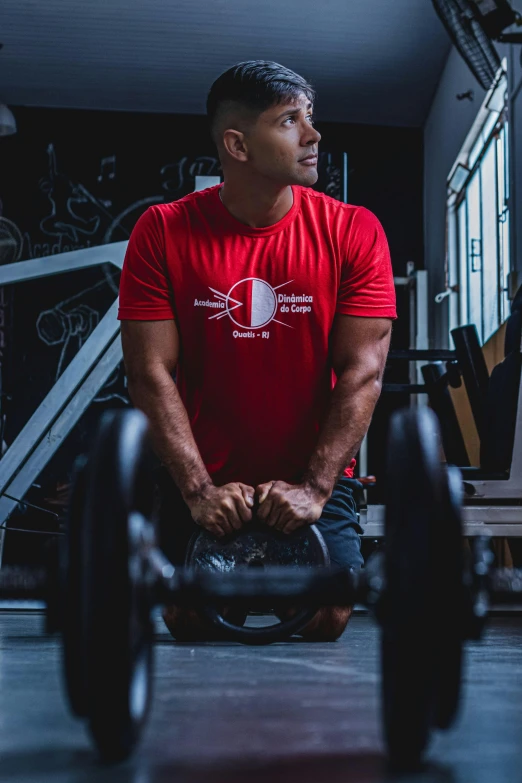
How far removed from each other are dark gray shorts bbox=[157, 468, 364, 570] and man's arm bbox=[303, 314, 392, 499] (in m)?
0.13

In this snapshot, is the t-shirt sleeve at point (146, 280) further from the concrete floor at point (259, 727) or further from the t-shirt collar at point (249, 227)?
the concrete floor at point (259, 727)

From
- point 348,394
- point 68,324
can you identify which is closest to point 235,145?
point 348,394

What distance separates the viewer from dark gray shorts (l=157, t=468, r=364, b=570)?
188cm

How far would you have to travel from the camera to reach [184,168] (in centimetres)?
685

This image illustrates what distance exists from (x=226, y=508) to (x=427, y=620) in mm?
1024

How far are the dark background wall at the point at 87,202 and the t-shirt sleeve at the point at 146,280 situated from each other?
442 cm

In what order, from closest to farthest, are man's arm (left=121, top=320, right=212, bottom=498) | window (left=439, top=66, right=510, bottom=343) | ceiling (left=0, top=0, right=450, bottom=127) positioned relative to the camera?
man's arm (left=121, top=320, right=212, bottom=498)
window (left=439, top=66, right=510, bottom=343)
ceiling (left=0, top=0, right=450, bottom=127)

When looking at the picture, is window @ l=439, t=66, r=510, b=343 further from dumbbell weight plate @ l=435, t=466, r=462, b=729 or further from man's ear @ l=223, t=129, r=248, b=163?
dumbbell weight plate @ l=435, t=466, r=462, b=729

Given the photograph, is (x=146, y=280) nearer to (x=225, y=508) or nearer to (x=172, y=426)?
(x=172, y=426)

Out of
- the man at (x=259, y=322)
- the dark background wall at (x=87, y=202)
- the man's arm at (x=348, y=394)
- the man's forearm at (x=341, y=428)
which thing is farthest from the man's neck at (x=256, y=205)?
the dark background wall at (x=87, y=202)

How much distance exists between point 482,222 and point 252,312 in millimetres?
3749

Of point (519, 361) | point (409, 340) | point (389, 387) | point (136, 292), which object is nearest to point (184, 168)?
point (409, 340)

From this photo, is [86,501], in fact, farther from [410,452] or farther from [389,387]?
[389,387]

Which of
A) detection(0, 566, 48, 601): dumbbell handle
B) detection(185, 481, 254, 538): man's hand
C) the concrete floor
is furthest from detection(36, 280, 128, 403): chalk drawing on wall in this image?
detection(0, 566, 48, 601): dumbbell handle
